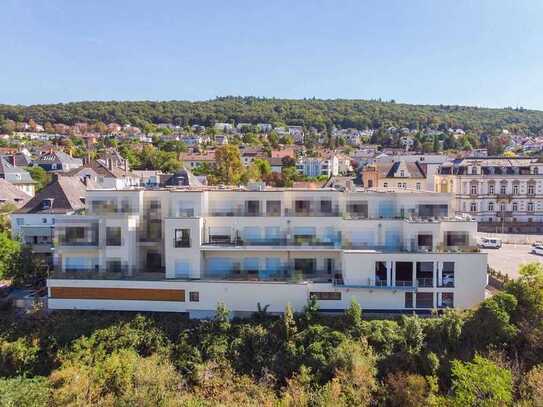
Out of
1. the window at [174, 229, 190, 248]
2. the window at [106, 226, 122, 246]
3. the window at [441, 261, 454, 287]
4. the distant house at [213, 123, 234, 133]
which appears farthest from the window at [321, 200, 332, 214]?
the distant house at [213, 123, 234, 133]

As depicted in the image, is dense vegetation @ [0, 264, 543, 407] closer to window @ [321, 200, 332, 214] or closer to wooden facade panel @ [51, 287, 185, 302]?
wooden facade panel @ [51, 287, 185, 302]

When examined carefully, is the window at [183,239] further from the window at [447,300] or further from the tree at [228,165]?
the tree at [228,165]

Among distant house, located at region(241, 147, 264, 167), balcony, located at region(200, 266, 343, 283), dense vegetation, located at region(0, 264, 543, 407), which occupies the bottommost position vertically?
dense vegetation, located at region(0, 264, 543, 407)

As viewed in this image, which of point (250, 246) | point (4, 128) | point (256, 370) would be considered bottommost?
point (256, 370)

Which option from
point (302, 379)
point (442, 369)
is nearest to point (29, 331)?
point (302, 379)

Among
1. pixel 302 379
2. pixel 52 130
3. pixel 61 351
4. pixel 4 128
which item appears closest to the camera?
pixel 302 379

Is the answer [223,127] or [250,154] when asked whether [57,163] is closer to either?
[250,154]

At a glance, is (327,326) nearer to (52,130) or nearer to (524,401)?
(524,401)
